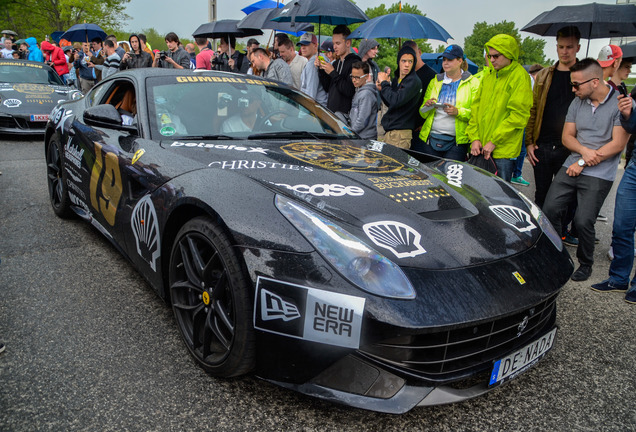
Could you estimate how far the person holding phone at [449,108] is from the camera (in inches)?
175

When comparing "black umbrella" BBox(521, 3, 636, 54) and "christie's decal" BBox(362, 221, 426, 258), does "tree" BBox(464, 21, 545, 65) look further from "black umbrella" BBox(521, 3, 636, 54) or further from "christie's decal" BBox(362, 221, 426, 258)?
"christie's decal" BBox(362, 221, 426, 258)

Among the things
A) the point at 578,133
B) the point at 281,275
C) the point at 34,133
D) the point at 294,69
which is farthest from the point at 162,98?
the point at 34,133

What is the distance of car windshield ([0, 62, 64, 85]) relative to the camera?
29.3ft

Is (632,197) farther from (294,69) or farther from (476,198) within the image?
(294,69)

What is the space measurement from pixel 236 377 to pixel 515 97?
3189 millimetres

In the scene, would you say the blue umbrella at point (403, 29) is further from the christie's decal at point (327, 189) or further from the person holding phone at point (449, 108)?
the christie's decal at point (327, 189)

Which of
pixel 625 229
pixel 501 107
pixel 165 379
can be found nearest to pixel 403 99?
pixel 501 107

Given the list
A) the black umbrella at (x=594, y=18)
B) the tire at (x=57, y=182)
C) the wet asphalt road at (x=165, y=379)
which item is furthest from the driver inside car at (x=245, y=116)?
the black umbrella at (x=594, y=18)

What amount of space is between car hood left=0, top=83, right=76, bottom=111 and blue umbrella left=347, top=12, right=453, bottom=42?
18.5 ft

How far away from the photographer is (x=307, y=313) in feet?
5.82

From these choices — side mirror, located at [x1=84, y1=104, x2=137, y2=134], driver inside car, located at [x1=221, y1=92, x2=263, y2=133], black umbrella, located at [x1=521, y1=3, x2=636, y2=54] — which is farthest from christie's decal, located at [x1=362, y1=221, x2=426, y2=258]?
black umbrella, located at [x1=521, y1=3, x2=636, y2=54]

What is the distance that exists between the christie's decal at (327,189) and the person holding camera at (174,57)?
7239mm

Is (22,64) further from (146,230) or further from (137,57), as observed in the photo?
(146,230)

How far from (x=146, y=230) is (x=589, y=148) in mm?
3130
